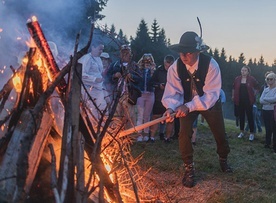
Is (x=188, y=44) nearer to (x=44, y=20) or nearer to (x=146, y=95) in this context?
(x=146, y=95)

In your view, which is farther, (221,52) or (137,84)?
(221,52)

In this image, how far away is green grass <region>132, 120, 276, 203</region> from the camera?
4438 mm

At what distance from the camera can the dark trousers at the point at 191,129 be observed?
4.91 metres

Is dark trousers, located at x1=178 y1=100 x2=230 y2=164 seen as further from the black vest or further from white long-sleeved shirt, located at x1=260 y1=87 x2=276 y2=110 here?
white long-sleeved shirt, located at x1=260 y1=87 x2=276 y2=110

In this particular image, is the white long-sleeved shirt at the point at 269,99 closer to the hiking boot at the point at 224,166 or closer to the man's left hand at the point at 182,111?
the hiking boot at the point at 224,166

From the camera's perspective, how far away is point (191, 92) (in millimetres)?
4977

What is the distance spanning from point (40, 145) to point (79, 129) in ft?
1.21

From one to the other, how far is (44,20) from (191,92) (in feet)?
20.8

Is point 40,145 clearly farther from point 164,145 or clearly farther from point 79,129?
point 164,145

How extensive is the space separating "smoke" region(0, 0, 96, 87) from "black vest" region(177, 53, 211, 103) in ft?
12.4

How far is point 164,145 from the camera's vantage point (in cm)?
741

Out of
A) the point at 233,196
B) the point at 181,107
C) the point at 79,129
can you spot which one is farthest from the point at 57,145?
the point at 233,196

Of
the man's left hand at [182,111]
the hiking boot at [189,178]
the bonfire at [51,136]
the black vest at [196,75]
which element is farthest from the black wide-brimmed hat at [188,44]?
the bonfire at [51,136]

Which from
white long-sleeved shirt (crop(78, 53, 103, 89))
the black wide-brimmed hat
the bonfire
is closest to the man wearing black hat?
the black wide-brimmed hat
